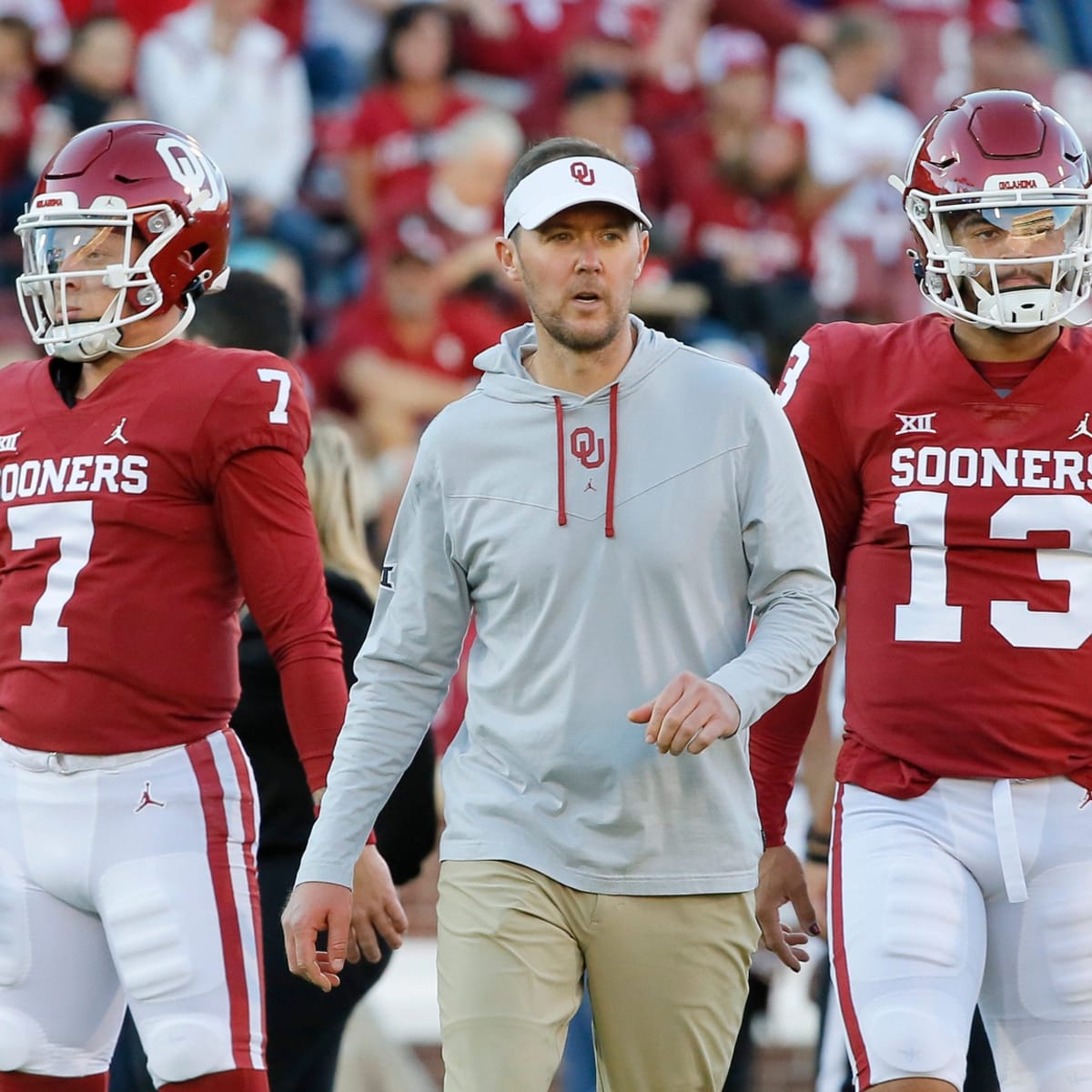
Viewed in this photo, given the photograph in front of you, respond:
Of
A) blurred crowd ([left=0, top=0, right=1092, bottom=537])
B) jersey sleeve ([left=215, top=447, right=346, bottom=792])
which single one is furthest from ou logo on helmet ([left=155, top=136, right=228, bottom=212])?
blurred crowd ([left=0, top=0, right=1092, bottom=537])

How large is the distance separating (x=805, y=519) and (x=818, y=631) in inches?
7.7

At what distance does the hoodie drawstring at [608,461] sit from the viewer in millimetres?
3484

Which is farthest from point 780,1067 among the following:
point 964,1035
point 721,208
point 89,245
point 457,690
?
point 721,208

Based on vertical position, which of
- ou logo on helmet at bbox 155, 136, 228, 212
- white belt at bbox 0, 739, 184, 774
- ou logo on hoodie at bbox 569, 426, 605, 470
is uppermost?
ou logo on helmet at bbox 155, 136, 228, 212

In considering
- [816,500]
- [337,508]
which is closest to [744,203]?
[337,508]

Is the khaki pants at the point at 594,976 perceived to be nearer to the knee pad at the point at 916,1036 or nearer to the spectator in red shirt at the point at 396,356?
the knee pad at the point at 916,1036

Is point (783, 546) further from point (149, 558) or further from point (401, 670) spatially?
point (149, 558)

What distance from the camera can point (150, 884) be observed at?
3621 mm

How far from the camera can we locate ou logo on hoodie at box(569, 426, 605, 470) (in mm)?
3543

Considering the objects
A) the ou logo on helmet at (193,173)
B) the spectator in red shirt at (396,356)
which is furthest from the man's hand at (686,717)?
the spectator in red shirt at (396,356)

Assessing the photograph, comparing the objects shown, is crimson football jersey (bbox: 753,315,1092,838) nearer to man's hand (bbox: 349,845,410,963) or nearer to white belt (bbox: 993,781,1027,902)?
white belt (bbox: 993,781,1027,902)

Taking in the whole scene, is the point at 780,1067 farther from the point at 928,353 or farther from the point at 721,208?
the point at 721,208

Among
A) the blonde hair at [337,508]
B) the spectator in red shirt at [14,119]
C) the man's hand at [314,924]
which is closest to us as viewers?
the man's hand at [314,924]

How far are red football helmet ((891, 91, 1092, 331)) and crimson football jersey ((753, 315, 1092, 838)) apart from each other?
125 mm
